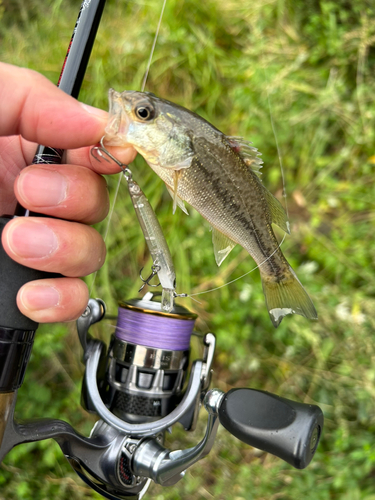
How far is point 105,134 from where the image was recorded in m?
1.09

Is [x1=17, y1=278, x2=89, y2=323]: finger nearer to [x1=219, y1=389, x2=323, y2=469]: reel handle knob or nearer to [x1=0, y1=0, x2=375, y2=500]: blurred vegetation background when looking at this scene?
[x1=219, y1=389, x2=323, y2=469]: reel handle knob

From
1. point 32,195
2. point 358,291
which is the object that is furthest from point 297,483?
point 32,195

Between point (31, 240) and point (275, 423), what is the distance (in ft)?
2.68

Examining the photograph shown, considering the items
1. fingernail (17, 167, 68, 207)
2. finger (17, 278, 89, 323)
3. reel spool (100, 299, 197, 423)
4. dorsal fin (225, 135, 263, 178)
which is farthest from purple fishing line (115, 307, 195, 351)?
dorsal fin (225, 135, 263, 178)

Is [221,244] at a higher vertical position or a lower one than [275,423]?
higher

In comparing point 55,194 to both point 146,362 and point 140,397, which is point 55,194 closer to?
point 146,362

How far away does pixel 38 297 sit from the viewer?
1125 millimetres

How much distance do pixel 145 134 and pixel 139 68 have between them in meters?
1.75

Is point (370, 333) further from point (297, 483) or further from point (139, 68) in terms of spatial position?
point (139, 68)

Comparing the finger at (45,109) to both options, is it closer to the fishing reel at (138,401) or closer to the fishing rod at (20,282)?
the fishing rod at (20,282)

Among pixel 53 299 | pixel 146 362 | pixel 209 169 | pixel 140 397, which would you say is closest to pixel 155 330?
pixel 146 362

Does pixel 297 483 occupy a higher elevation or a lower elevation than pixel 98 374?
lower

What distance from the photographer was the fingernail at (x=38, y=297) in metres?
1.09

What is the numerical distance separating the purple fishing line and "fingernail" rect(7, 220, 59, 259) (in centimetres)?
37
